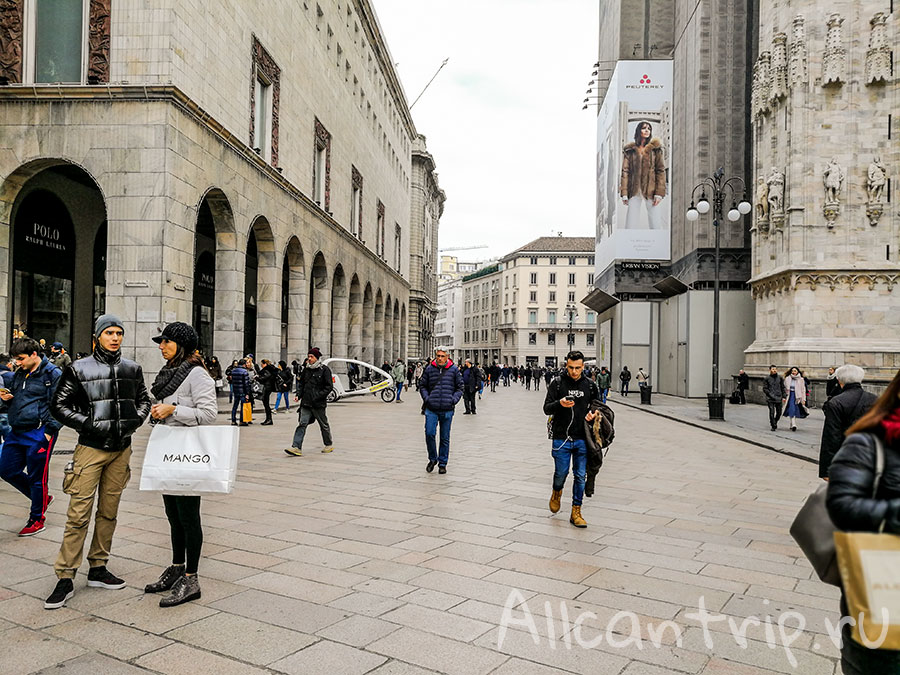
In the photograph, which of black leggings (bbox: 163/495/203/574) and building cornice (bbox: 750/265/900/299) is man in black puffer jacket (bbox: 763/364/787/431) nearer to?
building cornice (bbox: 750/265/900/299)

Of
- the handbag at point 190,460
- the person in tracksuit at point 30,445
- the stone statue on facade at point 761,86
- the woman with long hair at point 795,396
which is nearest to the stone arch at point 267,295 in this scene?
the woman with long hair at point 795,396

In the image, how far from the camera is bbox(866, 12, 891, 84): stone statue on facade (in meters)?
26.5

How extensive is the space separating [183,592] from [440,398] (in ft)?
20.8

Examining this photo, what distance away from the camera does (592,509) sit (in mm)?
8469

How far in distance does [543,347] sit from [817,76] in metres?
86.4

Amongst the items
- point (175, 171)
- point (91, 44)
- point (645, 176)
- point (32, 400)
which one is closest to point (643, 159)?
point (645, 176)

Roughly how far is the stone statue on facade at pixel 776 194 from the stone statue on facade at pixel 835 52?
141 inches

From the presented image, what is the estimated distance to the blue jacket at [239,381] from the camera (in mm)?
17984

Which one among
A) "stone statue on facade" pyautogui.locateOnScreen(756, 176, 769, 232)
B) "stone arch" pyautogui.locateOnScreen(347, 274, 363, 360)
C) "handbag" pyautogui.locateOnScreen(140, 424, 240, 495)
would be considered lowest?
"handbag" pyautogui.locateOnScreen(140, 424, 240, 495)

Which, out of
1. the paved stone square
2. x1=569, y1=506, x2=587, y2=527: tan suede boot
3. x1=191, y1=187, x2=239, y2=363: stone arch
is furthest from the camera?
x1=191, y1=187, x2=239, y2=363: stone arch

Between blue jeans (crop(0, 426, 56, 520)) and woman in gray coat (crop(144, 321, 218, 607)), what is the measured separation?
2.32 meters

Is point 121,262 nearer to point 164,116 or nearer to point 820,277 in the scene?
point 164,116

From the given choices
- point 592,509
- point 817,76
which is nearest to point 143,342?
point 592,509
